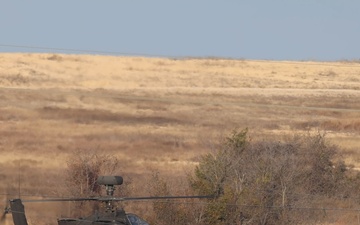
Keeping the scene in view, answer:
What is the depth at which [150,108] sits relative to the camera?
251ft

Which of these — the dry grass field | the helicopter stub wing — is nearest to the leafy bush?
the dry grass field

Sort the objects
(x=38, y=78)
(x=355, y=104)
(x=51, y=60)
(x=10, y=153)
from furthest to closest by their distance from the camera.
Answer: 1. (x=51, y=60)
2. (x=38, y=78)
3. (x=355, y=104)
4. (x=10, y=153)

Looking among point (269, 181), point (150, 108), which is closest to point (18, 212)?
point (269, 181)

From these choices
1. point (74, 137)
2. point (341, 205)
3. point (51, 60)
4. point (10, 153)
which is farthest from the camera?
point (51, 60)

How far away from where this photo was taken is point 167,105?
78.4m

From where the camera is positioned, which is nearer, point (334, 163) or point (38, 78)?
point (334, 163)

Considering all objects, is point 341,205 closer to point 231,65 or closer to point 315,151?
point 315,151

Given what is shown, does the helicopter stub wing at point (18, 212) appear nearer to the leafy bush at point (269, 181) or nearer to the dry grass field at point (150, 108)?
the leafy bush at point (269, 181)

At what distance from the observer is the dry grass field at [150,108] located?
5466 cm

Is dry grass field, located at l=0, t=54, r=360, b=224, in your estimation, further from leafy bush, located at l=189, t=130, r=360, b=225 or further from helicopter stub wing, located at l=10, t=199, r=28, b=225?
helicopter stub wing, located at l=10, t=199, r=28, b=225

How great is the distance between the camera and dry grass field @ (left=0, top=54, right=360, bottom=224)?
5466 centimetres

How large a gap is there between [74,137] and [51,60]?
42.4 metres

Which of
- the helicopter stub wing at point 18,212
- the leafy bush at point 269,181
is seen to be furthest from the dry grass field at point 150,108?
the helicopter stub wing at point 18,212

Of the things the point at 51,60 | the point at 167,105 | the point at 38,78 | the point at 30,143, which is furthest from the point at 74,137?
the point at 51,60
